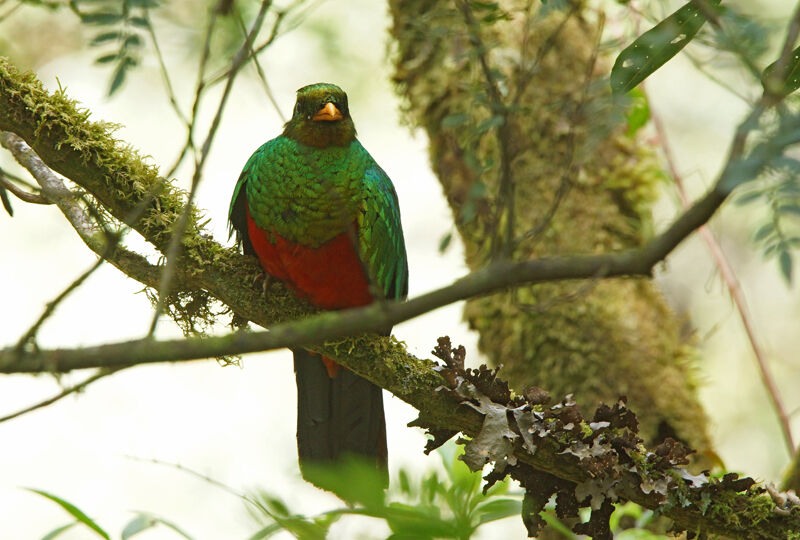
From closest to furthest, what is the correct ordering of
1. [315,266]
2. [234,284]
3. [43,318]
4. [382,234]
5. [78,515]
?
[43,318] → [78,515] → [234,284] → [315,266] → [382,234]

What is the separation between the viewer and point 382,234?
3150 millimetres

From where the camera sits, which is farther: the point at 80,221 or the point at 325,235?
the point at 325,235

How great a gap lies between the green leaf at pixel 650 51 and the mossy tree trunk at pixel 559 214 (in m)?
1.46

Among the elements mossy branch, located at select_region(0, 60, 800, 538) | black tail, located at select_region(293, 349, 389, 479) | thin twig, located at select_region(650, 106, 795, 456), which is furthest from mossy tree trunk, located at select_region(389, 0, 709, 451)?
mossy branch, located at select_region(0, 60, 800, 538)

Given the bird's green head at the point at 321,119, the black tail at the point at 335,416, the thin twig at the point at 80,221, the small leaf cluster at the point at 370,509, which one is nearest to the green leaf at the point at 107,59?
the thin twig at the point at 80,221

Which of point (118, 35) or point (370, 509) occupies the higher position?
point (118, 35)

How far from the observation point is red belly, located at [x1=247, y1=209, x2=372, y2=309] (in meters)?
3.00

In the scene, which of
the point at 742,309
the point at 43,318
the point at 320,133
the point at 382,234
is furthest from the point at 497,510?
the point at 742,309

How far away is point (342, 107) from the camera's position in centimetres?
337

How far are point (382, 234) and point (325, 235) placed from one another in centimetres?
23

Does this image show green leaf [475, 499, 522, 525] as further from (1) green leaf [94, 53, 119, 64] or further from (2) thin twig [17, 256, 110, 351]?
(1) green leaf [94, 53, 119, 64]

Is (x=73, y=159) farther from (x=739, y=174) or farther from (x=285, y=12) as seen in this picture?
(x=739, y=174)

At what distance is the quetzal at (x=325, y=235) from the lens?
3057mm

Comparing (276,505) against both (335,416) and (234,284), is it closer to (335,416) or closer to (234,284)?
(234,284)
